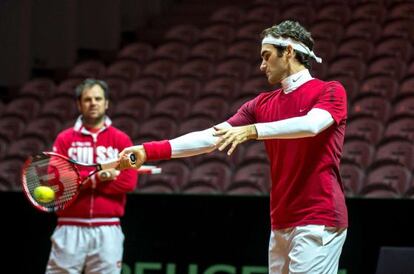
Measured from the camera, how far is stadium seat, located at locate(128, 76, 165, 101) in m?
12.4

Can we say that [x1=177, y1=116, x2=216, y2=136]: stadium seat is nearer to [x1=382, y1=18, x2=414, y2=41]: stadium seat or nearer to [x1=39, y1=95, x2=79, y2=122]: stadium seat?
[x1=39, y1=95, x2=79, y2=122]: stadium seat

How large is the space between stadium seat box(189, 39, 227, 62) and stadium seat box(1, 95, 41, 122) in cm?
214

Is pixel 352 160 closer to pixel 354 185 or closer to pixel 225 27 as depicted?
pixel 354 185

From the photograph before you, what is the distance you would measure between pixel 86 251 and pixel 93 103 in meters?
1.11

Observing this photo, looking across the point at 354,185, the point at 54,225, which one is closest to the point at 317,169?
the point at 54,225

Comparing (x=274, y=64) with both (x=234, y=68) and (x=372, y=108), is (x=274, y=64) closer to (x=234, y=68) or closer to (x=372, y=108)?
(x=372, y=108)

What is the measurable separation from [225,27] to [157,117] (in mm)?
2715

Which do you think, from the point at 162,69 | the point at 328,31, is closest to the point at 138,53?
the point at 162,69

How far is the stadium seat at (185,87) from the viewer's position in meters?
12.2

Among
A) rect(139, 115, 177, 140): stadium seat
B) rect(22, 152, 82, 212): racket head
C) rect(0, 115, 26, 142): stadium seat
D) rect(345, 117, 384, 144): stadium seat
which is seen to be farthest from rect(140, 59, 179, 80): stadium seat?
rect(22, 152, 82, 212): racket head

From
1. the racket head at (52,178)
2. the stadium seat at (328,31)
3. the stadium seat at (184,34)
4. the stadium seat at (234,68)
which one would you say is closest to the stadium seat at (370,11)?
the stadium seat at (328,31)

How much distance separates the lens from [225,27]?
45.5 feet

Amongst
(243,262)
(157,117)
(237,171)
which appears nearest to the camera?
(243,262)

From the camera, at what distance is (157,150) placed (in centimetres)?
499
